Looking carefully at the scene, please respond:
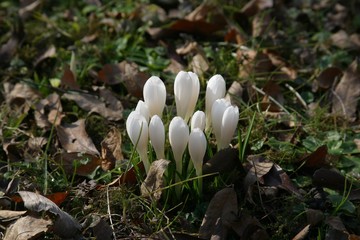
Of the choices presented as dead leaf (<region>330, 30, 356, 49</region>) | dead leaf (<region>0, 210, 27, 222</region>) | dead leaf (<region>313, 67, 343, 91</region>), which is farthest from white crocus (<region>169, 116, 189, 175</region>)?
dead leaf (<region>330, 30, 356, 49</region>)

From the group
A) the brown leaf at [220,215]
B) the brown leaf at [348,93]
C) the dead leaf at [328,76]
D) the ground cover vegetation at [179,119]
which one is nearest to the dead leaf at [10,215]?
the ground cover vegetation at [179,119]

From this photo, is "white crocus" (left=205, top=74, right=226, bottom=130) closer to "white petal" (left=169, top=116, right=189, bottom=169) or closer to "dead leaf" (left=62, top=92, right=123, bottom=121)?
"white petal" (left=169, top=116, right=189, bottom=169)

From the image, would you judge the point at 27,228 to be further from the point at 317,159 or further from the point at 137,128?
the point at 317,159

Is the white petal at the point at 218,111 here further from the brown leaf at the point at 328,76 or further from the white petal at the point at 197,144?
the brown leaf at the point at 328,76

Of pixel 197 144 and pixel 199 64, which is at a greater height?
pixel 197 144

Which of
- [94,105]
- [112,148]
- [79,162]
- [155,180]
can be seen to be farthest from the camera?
[94,105]

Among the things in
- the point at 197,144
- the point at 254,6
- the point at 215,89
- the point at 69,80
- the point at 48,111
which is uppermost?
the point at 215,89

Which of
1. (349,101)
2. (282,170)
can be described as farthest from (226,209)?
(349,101)

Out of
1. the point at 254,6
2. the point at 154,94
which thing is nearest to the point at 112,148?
the point at 154,94
